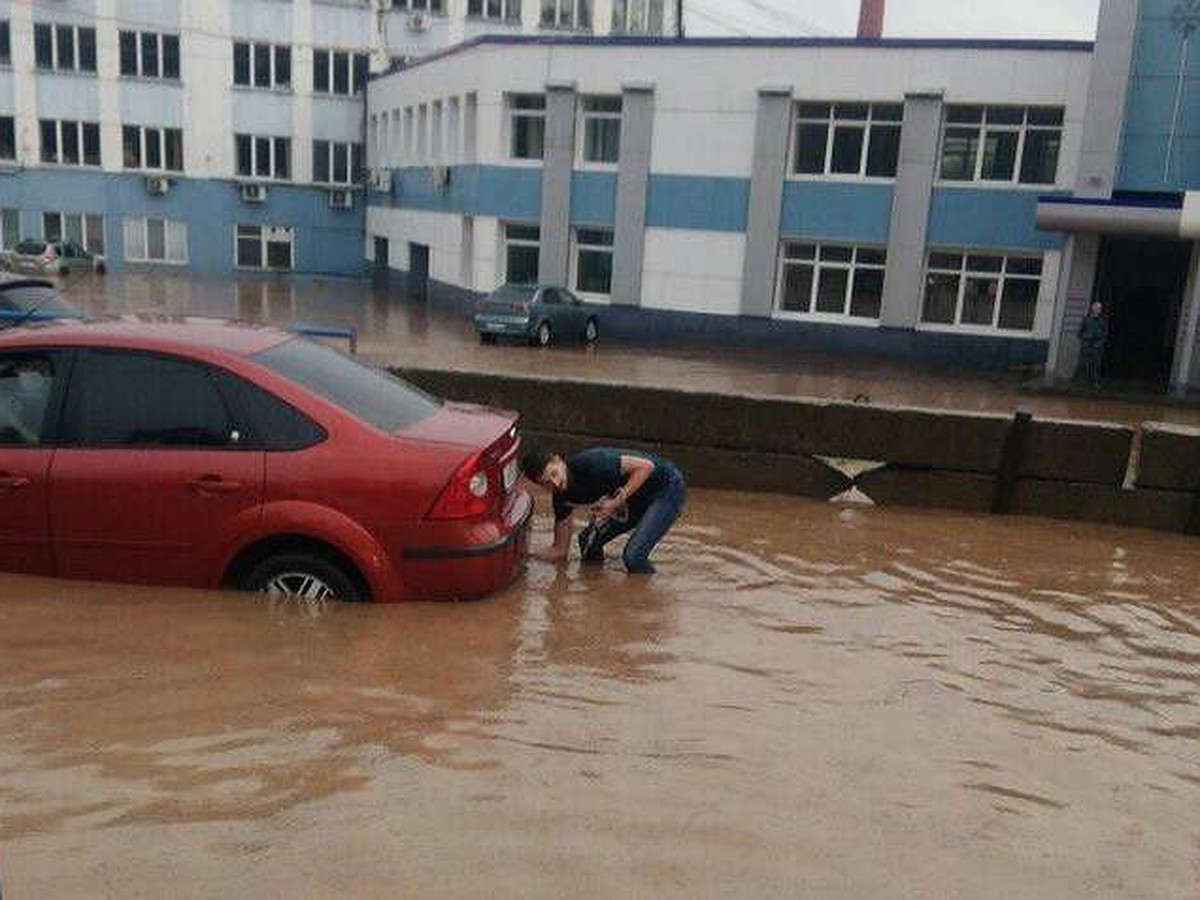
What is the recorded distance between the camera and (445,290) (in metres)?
32.5

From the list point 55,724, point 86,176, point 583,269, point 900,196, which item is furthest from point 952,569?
point 86,176

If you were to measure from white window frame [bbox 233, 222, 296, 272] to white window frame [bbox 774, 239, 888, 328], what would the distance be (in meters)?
25.7

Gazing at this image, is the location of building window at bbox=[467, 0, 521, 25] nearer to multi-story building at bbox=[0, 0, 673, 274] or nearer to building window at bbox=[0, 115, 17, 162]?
multi-story building at bbox=[0, 0, 673, 274]

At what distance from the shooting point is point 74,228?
1682 inches

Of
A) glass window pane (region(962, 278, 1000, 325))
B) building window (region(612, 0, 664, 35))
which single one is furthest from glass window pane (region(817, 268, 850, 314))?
building window (region(612, 0, 664, 35))

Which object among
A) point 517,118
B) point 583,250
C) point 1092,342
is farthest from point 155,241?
point 1092,342

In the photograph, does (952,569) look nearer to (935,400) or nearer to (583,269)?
(935,400)

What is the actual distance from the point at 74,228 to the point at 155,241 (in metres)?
3.03

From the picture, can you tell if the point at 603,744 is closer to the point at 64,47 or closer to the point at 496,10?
the point at 64,47

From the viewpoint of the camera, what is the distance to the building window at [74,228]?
4250 centimetres

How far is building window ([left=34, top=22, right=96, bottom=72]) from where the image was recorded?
40875 mm

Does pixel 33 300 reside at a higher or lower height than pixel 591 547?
higher

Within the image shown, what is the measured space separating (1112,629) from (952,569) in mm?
1293

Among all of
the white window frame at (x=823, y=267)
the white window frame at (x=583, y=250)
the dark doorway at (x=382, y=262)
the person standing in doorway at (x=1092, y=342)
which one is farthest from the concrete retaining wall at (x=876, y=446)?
the dark doorway at (x=382, y=262)
